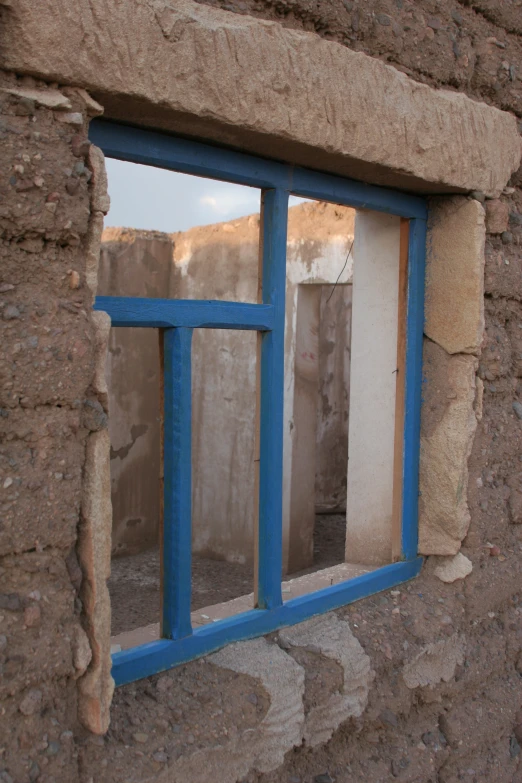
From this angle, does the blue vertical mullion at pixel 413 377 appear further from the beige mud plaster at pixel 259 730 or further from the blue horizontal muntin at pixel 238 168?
the beige mud plaster at pixel 259 730

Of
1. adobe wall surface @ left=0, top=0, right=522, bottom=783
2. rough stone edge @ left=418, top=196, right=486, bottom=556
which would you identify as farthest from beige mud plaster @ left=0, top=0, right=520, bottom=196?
rough stone edge @ left=418, top=196, right=486, bottom=556

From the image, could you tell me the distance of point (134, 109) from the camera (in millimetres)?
1593

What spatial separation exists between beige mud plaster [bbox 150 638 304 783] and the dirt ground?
310 cm

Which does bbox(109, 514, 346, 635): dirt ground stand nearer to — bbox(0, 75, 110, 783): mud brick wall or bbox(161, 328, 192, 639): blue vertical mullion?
bbox(161, 328, 192, 639): blue vertical mullion

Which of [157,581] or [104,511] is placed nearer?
[104,511]

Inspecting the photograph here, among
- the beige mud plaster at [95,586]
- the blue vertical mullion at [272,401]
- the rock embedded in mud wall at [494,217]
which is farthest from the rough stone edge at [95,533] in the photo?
the rock embedded in mud wall at [494,217]

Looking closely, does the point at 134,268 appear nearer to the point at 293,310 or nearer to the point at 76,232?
the point at 293,310

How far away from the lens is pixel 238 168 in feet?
6.24

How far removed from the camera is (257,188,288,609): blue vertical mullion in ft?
6.58

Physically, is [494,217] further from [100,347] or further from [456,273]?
[100,347]

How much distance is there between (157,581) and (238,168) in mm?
4591

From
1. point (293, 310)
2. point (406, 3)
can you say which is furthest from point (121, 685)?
point (293, 310)

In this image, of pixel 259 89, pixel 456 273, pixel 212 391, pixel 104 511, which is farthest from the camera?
pixel 212 391

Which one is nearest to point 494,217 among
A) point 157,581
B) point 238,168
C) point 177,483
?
point 238,168
